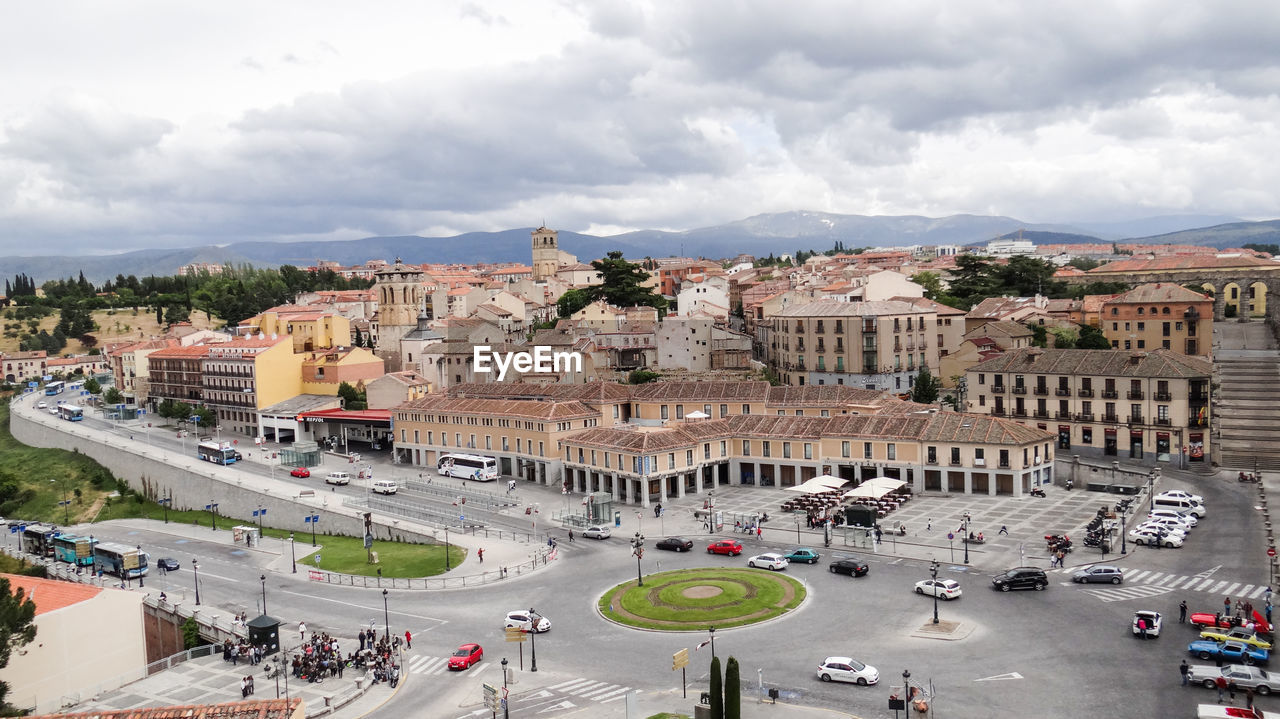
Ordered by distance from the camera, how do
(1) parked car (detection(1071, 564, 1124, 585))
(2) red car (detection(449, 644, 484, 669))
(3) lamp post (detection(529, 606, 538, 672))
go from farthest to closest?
(1) parked car (detection(1071, 564, 1124, 585))
(2) red car (detection(449, 644, 484, 669))
(3) lamp post (detection(529, 606, 538, 672))

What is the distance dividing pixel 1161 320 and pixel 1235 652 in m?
72.9

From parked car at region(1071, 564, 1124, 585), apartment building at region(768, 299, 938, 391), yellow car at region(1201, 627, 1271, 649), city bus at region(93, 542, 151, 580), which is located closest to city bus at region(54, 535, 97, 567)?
city bus at region(93, 542, 151, 580)

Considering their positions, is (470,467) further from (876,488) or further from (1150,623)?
(1150,623)

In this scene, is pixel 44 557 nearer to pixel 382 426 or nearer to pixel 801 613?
pixel 382 426

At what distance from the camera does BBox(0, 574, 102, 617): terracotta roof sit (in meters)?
42.8

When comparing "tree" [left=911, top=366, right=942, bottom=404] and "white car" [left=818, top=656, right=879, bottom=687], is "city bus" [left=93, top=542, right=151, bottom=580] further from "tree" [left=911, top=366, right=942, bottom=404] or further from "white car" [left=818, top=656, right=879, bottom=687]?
"tree" [left=911, top=366, right=942, bottom=404]

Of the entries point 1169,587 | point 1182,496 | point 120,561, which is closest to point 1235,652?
point 1169,587

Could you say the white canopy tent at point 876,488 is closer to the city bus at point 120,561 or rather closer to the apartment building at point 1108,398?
the apartment building at point 1108,398

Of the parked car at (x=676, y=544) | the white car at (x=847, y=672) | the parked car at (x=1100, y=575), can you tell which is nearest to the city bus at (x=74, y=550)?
the parked car at (x=676, y=544)

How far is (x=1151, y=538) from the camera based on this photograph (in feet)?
181

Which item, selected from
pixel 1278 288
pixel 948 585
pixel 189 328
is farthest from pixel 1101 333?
pixel 189 328

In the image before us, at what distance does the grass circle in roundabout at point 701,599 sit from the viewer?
1808 inches

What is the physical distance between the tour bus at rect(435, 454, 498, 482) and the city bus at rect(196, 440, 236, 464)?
22.3 meters

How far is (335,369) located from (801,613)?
8317 cm
